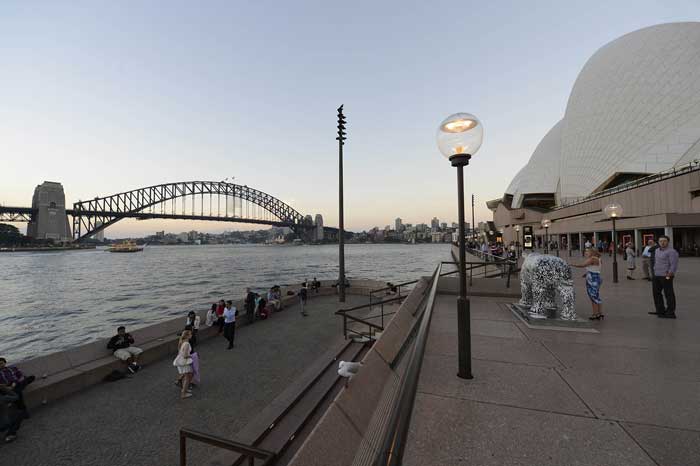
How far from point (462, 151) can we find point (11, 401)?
9.20 metres

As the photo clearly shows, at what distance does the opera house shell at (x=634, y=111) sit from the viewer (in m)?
33.7

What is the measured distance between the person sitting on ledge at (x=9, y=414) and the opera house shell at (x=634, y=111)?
50.1 m

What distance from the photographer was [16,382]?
232 inches

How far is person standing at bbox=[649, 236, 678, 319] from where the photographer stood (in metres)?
5.84

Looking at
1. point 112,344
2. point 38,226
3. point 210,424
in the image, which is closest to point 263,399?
point 210,424

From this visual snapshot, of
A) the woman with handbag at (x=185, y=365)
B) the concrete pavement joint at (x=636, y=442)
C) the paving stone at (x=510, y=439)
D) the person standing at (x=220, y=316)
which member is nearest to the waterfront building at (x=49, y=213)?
the person standing at (x=220, y=316)

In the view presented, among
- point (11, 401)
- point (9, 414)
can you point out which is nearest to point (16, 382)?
point (11, 401)

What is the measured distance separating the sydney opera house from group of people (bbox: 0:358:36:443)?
120 ft

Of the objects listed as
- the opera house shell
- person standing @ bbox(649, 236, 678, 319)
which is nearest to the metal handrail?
person standing @ bbox(649, 236, 678, 319)

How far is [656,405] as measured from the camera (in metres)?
2.79

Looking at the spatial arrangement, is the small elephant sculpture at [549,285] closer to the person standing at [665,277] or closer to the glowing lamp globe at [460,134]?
the person standing at [665,277]

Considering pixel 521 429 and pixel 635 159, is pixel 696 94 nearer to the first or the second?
pixel 635 159

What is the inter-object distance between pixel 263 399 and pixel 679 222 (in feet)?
108

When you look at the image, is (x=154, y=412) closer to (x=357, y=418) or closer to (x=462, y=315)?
(x=357, y=418)
